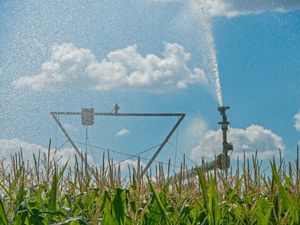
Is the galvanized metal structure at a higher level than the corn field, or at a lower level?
higher

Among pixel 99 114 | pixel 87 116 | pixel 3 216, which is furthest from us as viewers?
pixel 99 114

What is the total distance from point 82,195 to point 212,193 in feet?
6.05

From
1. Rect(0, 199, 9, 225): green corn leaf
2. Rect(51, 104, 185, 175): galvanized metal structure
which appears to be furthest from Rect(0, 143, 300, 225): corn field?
Rect(51, 104, 185, 175): galvanized metal structure

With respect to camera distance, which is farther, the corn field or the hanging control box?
the hanging control box

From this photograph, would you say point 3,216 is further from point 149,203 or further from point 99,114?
point 99,114

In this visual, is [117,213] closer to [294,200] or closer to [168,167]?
[168,167]

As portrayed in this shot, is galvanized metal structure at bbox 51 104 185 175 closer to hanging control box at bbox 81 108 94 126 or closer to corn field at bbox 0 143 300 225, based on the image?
hanging control box at bbox 81 108 94 126

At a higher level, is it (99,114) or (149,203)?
(99,114)

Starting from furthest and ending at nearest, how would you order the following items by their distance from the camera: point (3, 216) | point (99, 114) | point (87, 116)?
1. point (99, 114)
2. point (87, 116)
3. point (3, 216)

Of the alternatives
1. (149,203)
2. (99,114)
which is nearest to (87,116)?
(99,114)

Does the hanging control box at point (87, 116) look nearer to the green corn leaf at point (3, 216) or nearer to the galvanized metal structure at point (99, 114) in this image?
the galvanized metal structure at point (99, 114)

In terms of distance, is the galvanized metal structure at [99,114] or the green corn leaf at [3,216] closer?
the green corn leaf at [3,216]

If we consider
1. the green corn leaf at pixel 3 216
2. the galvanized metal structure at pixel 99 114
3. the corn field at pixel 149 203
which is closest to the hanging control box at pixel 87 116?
the galvanized metal structure at pixel 99 114

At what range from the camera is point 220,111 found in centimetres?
2870
